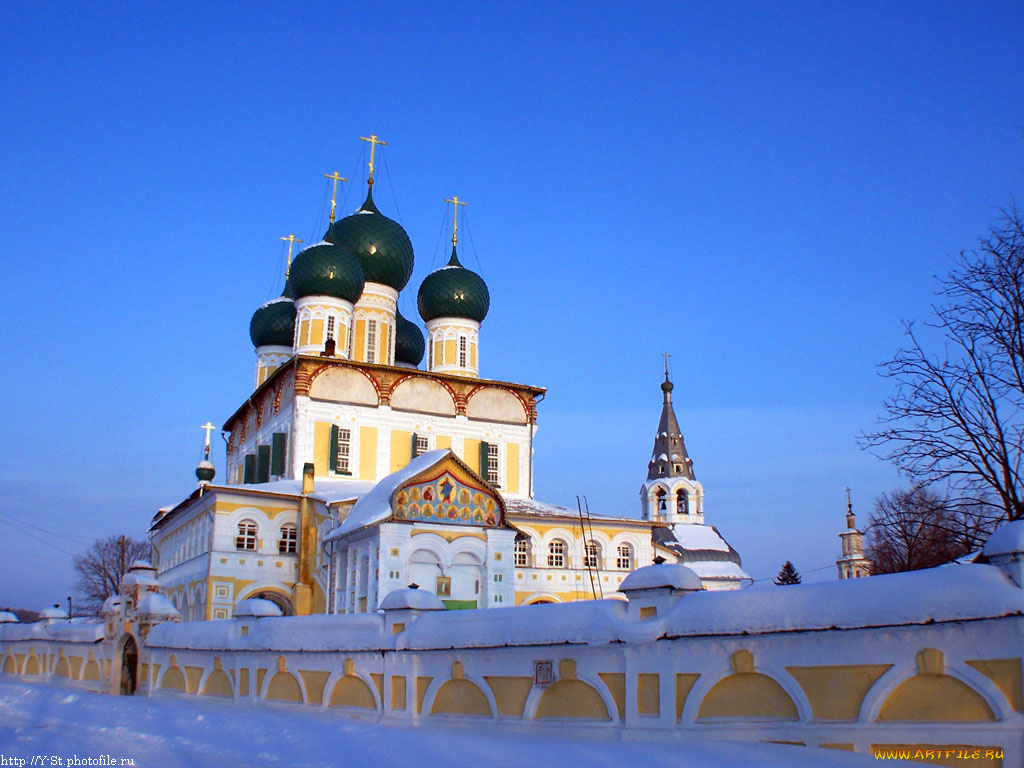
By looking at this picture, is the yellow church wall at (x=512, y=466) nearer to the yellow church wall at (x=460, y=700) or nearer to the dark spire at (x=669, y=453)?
the dark spire at (x=669, y=453)

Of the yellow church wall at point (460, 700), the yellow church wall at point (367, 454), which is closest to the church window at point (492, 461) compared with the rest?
the yellow church wall at point (367, 454)

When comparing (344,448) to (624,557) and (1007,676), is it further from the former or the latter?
(1007,676)

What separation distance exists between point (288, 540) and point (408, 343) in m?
12.1

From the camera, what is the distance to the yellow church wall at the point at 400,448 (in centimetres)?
2931

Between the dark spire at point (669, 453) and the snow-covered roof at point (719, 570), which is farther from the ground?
the dark spire at point (669, 453)

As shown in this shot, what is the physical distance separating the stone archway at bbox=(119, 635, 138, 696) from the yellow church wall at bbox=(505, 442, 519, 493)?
49.0ft

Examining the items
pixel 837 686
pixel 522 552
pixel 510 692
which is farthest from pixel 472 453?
pixel 837 686

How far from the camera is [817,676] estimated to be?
318 inches

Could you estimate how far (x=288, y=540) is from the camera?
2508 cm

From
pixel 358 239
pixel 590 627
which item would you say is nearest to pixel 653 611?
pixel 590 627

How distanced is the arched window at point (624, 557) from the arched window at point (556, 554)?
1.77 metres

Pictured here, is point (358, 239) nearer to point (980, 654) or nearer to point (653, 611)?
point (653, 611)

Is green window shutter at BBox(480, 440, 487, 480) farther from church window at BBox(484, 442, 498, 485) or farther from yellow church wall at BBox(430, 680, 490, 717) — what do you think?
yellow church wall at BBox(430, 680, 490, 717)

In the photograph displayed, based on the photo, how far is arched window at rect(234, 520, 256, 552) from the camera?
24.5 metres
